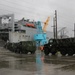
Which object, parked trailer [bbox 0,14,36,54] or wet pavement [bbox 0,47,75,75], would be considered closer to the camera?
wet pavement [bbox 0,47,75,75]

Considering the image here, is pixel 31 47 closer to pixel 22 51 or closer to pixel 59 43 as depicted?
pixel 22 51

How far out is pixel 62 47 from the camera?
3472 cm

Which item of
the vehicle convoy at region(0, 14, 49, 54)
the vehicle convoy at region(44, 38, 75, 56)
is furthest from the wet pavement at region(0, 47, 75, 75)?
the vehicle convoy at region(0, 14, 49, 54)

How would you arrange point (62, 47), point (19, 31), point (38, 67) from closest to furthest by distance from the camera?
point (38, 67), point (62, 47), point (19, 31)

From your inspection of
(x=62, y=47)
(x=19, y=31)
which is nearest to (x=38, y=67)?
(x=62, y=47)

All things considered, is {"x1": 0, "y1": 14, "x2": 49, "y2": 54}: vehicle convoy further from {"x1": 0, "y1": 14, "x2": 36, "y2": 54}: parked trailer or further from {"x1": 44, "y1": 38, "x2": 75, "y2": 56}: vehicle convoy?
{"x1": 44, "y1": 38, "x2": 75, "y2": 56}: vehicle convoy

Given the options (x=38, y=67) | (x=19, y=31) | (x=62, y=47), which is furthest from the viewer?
(x=19, y=31)

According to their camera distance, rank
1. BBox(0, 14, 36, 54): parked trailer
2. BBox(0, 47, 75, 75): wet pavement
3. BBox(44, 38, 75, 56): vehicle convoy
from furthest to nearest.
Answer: BBox(0, 14, 36, 54): parked trailer
BBox(44, 38, 75, 56): vehicle convoy
BBox(0, 47, 75, 75): wet pavement

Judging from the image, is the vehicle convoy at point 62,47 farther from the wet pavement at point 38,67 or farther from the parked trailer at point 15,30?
the parked trailer at point 15,30

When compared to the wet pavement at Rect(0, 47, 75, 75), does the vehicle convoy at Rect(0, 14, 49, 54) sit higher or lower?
higher

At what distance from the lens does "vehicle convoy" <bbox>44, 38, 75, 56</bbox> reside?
33475 millimetres

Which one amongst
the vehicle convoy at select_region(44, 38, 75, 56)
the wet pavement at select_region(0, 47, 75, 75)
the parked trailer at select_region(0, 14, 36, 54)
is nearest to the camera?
the wet pavement at select_region(0, 47, 75, 75)

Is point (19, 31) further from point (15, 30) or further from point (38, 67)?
point (38, 67)

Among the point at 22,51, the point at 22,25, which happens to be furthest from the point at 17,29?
the point at 22,51
